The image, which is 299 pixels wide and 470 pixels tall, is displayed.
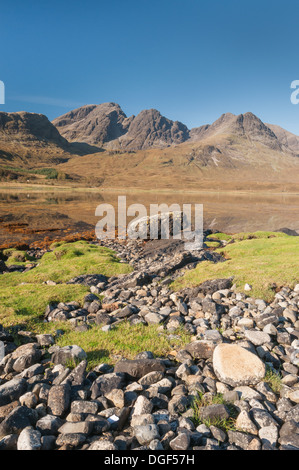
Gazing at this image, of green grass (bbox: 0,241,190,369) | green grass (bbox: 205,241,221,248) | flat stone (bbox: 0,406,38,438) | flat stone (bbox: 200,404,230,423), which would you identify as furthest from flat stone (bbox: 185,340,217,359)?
green grass (bbox: 205,241,221,248)

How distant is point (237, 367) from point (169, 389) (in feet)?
5.10

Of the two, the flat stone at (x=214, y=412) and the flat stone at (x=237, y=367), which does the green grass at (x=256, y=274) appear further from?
the flat stone at (x=214, y=412)

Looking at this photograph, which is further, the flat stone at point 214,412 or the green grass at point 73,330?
the green grass at point 73,330

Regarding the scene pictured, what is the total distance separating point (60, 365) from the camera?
249 inches

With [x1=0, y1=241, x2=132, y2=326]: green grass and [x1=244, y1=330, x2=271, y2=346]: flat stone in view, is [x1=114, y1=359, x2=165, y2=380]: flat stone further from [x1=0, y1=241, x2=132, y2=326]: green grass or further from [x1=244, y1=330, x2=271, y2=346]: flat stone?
[x1=0, y1=241, x2=132, y2=326]: green grass

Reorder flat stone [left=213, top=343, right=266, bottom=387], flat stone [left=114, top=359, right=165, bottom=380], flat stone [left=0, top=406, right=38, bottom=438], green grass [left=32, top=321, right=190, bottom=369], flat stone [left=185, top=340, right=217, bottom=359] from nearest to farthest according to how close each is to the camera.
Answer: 1. flat stone [left=0, top=406, right=38, bottom=438]
2. flat stone [left=213, top=343, right=266, bottom=387]
3. flat stone [left=114, top=359, right=165, bottom=380]
4. flat stone [left=185, top=340, right=217, bottom=359]
5. green grass [left=32, top=321, right=190, bottom=369]

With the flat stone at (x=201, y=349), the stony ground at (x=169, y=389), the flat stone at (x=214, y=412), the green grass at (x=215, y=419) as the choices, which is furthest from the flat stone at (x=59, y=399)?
the flat stone at (x=201, y=349)

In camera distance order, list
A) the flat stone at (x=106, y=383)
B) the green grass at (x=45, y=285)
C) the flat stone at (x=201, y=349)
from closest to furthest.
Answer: the flat stone at (x=106, y=383) → the flat stone at (x=201, y=349) → the green grass at (x=45, y=285)

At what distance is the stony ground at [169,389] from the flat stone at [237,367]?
21 mm

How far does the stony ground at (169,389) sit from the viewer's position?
14.1ft

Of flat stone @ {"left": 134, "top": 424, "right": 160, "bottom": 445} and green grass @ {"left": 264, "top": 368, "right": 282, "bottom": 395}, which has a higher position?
flat stone @ {"left": 134, "top": 424, "right": 160, "bottom": 445}

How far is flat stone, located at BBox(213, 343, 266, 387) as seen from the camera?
18.7ft

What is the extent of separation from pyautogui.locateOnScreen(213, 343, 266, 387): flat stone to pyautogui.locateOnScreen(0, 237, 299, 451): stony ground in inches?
0.8
